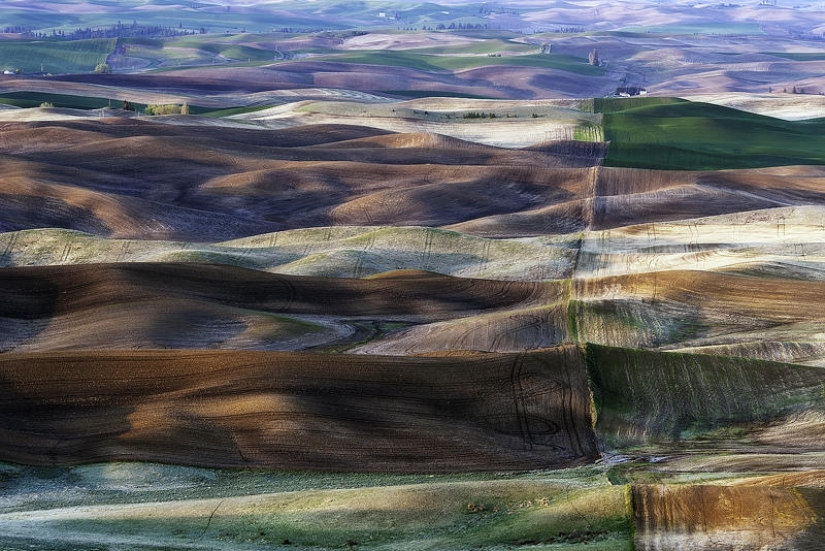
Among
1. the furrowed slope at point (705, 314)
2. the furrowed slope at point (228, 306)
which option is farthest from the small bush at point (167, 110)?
the furrowed slope at point (705, 314)

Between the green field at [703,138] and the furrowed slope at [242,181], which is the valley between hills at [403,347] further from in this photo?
the green field at [703,138]

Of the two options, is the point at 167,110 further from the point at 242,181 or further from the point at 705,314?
the point at 705,314

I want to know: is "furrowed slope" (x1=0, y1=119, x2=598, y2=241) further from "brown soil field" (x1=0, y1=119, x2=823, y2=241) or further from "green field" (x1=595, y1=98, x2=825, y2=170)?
"green field" (x1=595, y1=98, x2=825, y2=170)

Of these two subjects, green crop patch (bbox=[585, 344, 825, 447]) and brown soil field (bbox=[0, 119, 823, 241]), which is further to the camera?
brown soil field (bbox=[0, 119, 823, 241])

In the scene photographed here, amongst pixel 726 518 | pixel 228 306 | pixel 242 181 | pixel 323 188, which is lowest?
pixel 323 188

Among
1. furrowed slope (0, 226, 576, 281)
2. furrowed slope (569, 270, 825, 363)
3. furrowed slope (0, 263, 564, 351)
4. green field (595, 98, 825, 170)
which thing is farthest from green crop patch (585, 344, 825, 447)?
green field (595, 98, 825, 170)

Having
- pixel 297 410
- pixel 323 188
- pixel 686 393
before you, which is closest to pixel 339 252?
pixel 323 188
